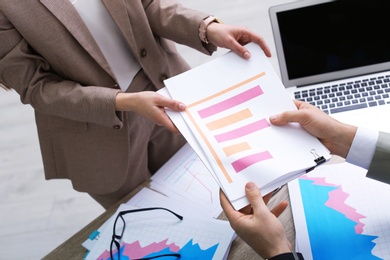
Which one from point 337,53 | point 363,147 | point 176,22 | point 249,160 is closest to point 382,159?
point 363,147

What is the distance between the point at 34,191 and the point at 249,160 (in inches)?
76.5

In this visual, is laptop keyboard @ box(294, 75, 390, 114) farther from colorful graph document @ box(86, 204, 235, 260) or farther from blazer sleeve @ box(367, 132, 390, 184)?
colorful graph document @ box(86, 204, 235, 260)

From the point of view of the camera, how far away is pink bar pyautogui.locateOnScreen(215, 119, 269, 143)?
917mm

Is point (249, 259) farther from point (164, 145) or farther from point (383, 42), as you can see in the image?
point (383, 42)

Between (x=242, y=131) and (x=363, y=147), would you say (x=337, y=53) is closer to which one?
(x=363, y=147)

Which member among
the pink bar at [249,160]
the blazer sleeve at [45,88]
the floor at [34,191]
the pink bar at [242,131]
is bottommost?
the floor at [34,191]

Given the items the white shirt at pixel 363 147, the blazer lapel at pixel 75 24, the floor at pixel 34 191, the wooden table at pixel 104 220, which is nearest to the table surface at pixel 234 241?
the wooden table at pixel 104 220

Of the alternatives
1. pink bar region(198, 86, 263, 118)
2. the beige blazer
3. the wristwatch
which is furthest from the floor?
pink bar region(198, 86, 263, 118)

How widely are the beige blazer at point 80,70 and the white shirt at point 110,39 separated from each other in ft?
0.11

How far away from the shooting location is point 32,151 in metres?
2.70

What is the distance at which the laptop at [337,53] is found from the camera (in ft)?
3.99

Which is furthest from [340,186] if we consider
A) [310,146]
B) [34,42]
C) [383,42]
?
[34,42]

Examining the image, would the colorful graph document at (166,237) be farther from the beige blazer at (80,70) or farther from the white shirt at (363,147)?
the white shirt at (363,147)

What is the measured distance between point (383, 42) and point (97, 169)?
95 cm
